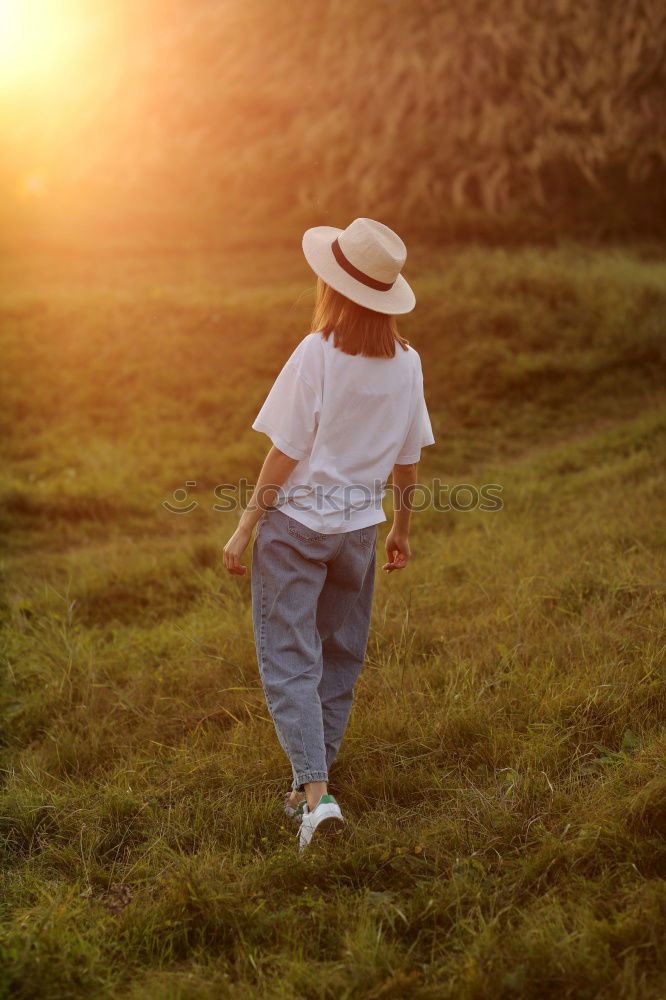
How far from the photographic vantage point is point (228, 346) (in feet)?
31.0

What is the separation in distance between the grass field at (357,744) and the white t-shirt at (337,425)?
3.08 feet

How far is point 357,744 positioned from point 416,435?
1.12 m

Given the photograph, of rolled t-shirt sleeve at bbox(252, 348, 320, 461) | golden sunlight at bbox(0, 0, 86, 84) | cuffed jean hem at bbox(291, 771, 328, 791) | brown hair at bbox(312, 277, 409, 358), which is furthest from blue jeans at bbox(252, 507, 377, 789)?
golden sunlight at bbox(0, 0, 86, 84)

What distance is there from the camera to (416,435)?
293 centimetres

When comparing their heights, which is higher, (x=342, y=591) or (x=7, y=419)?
(x=342, y=591)

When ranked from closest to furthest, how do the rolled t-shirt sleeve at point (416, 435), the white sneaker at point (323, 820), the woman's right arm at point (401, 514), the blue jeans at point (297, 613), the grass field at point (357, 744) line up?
the grass field at point (357, 744), the white sneaker at point (323, 820), the blue jeans at point (297, 613), the rolled t-shirt sleeve at point (416, 435), the woman's right arm at point (401, 514)

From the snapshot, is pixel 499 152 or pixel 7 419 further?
pixel 499 152

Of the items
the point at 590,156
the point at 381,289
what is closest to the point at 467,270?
the point at 590,156

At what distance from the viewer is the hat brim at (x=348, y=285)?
2.63m

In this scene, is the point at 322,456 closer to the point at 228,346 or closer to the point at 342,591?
the point at 342,591

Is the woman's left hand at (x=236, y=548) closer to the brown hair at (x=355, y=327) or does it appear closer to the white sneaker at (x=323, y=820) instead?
the brown hair at (x=355, y=327)

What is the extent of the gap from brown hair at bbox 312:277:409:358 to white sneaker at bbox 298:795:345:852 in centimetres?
130

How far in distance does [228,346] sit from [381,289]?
694 cm

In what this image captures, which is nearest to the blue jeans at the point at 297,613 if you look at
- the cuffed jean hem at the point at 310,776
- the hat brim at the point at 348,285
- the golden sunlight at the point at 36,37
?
the cuffed jean hem at the point at 310,776
